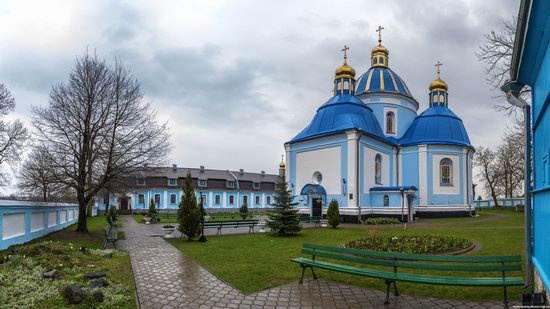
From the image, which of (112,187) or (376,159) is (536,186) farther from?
(376,159)

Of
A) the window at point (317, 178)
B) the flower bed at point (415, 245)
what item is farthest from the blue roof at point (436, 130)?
the flower bed at point (415, 245)

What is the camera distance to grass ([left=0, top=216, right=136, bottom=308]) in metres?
5.87

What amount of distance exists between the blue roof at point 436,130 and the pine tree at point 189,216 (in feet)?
73.1

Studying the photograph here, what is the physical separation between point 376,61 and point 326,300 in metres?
33.1

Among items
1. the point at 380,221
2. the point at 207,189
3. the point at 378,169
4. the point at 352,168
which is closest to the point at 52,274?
the point at 352,168

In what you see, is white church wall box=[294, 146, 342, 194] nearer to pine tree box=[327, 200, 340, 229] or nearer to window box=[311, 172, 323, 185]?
window box=[311, 172, 323, 185]

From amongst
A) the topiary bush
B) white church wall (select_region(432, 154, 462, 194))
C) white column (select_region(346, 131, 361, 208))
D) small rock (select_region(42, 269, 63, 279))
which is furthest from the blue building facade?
white church wall (select_region(432, 154, 462, 194))

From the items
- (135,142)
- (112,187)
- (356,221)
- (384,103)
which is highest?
(384,103)

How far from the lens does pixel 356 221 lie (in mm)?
24297

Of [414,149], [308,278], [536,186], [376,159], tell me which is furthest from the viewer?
[414,149]

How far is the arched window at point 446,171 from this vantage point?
100ft

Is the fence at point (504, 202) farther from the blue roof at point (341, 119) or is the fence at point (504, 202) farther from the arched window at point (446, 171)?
the blue roof at point (341, 119)

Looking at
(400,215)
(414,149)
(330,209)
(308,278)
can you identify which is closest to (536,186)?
(308,278)

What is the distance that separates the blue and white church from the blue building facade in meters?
18.7
